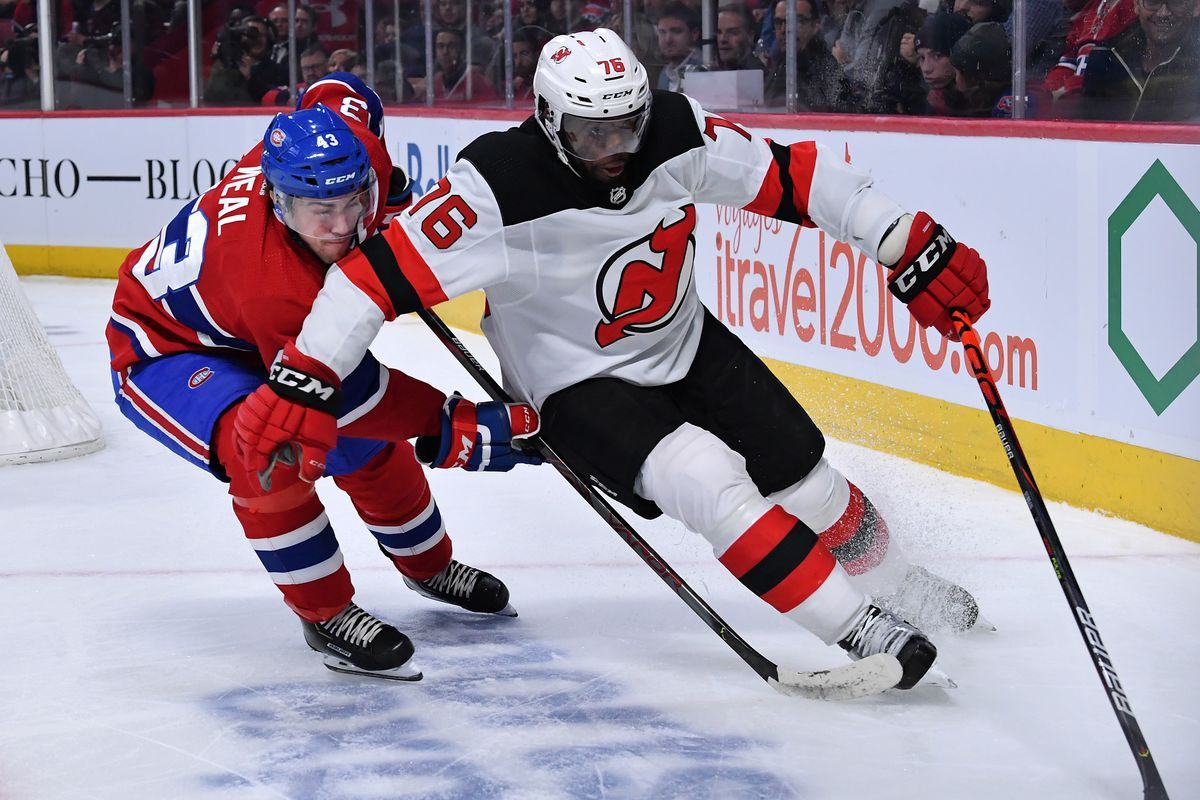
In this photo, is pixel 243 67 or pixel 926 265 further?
pixel 243 67

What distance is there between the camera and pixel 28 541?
3.46m

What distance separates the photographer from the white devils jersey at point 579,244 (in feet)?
7.52

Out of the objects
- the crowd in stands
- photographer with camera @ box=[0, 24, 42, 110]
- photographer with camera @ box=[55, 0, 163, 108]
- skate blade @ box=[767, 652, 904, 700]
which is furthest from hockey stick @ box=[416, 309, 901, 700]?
photographer with camera @ box=[0, 24, 42, 110]

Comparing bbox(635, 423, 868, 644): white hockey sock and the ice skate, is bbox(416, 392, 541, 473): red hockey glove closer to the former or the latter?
bbox(635, 423, 868, 644): white hockey sock

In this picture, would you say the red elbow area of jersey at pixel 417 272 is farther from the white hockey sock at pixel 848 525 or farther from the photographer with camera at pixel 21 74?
the photographer with camera at pixel 21 74

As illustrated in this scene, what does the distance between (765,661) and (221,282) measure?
1033 millimetres

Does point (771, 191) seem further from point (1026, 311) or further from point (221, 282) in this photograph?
point (1026, 311)

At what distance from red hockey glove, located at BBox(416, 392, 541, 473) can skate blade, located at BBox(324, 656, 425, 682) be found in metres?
0.36

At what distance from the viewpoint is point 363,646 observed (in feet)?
8.34

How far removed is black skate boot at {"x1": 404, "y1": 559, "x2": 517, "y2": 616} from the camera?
2857mm

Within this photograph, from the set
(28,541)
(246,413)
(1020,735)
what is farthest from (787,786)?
(28,541)

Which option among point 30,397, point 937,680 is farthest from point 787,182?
point 30,397

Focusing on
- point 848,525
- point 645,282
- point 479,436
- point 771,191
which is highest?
point 771,191

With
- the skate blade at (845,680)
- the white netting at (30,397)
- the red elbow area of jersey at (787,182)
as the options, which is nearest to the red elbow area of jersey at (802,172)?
the red elbow area of jersey at (787,182)
